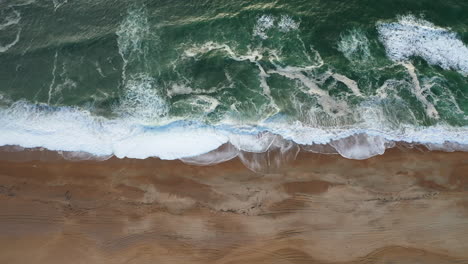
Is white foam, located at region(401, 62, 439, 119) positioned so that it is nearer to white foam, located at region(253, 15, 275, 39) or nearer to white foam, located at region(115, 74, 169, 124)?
white foam, located at region(253, 15, 275, 39)

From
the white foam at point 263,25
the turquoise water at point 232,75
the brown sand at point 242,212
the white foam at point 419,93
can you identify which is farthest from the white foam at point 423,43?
the white foam at point 263,25

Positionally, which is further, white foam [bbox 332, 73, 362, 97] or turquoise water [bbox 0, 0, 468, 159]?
white foam [bbox 332, 73, 362, 97]

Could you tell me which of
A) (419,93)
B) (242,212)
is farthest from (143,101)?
(419,93)

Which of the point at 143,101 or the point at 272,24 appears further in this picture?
the point at 272,24

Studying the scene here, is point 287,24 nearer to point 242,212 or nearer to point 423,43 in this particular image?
point 423,43

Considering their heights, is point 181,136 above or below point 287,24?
below

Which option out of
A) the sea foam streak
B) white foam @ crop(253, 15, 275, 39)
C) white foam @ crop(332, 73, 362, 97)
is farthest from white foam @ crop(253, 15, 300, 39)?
the sea foam streak
